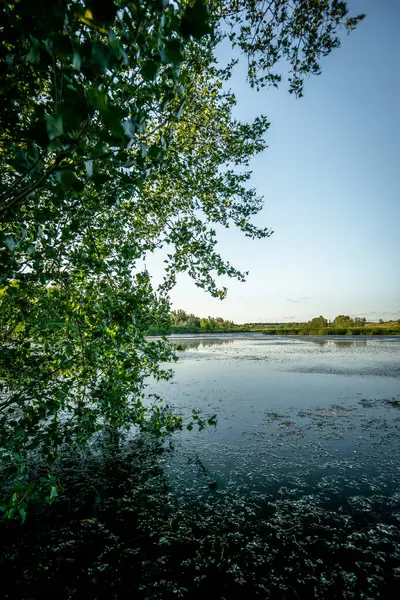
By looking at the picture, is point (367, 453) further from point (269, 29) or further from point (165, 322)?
point (269, 29)

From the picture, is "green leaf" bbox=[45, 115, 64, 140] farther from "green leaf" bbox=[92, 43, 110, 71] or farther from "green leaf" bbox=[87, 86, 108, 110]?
"green leaf" bbox=[92, 43, 110, 71]

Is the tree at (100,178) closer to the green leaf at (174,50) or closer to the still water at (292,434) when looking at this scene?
the green leaf at (174,50)

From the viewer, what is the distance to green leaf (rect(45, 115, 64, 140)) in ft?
3.88

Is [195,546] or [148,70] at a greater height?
[148,70]

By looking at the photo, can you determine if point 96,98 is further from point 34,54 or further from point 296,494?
point 296,494

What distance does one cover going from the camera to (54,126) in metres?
1.21

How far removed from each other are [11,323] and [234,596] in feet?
16.8

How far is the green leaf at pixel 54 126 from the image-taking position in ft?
3.88

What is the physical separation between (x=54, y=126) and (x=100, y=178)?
1.90 feet

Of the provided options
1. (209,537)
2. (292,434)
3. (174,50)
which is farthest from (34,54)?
(292,434)

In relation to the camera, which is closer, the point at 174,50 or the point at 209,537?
the point at 174,50

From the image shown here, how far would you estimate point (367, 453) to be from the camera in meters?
8.02

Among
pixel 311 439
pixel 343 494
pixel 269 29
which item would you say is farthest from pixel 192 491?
pixel 269 29

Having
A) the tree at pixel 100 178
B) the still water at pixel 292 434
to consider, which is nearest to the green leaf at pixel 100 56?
the tree at pixel 100 178
